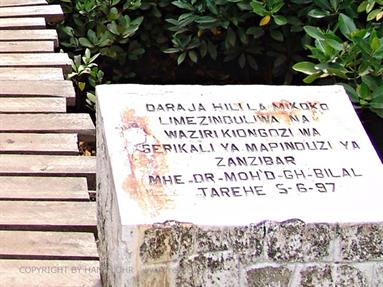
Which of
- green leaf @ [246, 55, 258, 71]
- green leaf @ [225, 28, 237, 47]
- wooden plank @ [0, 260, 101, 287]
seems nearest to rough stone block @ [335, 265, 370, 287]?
wooden plank @ [0, 260, 101, 287]

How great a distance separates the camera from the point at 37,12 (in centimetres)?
497

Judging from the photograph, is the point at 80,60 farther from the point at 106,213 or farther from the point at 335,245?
the point at 335,245

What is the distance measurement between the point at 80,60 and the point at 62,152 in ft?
4.54

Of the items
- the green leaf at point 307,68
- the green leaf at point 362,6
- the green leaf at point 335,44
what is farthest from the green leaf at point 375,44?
the green leaf at point 362,6

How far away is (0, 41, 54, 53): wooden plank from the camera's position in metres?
4.48

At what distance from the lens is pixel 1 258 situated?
2.63 metres

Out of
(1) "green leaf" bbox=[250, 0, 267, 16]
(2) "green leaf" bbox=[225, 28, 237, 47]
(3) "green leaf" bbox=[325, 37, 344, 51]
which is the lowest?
(2) "green leaf" bbox=[225, 28, 237, 47]

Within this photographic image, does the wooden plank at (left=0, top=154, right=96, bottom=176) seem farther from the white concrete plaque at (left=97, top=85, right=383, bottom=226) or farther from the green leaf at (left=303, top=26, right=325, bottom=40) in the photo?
the green leaf at (left=303, top=26, right=325, bottom=40)

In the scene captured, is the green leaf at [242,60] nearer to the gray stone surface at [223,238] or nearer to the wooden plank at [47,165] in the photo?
the wooden plank at [47,165]

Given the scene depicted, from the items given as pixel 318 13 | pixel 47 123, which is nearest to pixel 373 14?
pixel 318 13

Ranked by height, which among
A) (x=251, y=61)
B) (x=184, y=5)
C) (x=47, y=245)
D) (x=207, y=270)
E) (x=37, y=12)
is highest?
(x=207, y=270)

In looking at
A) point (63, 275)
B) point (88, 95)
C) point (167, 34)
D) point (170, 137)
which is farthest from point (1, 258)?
point (167, 34)

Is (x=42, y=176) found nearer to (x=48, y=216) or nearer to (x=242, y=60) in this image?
(x=48, y=216)

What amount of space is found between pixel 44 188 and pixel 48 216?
0.70 ft
